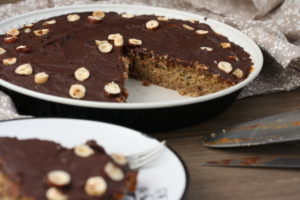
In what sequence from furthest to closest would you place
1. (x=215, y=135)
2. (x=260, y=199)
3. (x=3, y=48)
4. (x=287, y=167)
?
1. (x=3, y=48)
2. (x=215, y=135)
3. (x=287, y=167)
4. (x=260, y=199)

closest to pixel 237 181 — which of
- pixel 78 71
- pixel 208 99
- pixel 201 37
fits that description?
pixel 208 99

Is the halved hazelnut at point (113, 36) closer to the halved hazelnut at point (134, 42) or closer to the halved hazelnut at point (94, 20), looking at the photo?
the halved hazelnut at point (134, 42)

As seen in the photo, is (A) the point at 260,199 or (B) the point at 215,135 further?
(B) the point at 215,135

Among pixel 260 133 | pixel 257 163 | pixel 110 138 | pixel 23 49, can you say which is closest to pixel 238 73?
pixel 260 133

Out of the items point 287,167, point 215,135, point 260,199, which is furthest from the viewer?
point 215,135

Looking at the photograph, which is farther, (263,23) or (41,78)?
(263,23)

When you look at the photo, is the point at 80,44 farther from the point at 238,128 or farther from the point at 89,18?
the point at 238,128

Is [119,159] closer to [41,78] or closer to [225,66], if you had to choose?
[41,78]

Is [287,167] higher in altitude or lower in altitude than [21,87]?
lower
